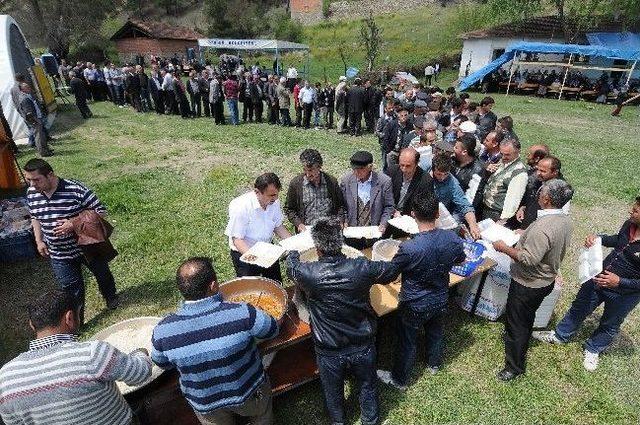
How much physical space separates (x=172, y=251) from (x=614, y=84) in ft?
84.8

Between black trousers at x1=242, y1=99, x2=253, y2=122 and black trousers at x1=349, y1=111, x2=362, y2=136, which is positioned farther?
black trousers at x1=242, y1=99, x2=253, y2=122

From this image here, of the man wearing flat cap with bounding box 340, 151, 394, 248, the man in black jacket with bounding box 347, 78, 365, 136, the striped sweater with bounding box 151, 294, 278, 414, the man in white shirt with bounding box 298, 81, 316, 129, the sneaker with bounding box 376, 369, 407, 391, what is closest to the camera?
the striped sweater with bounding box 151, 294, 278, 414

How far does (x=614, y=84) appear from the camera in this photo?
22062mm

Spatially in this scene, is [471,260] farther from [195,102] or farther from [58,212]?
[195,102]

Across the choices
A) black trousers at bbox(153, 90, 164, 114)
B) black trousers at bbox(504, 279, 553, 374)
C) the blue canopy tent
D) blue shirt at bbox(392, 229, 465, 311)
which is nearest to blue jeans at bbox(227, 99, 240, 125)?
→ black trousers at bbox(153, 90, 164, 114)

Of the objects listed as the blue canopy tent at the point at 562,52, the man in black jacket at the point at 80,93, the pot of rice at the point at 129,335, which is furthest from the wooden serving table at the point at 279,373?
the blue canopy tent at the point at 562,52

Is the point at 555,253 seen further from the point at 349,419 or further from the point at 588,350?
the point at 349,419

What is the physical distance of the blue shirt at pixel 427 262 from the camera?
3.32 meters

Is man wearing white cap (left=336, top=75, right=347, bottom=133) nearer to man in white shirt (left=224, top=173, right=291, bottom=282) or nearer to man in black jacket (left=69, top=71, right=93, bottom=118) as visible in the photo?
man in black jacket (left=69, top=71, right=93, bottom=118)

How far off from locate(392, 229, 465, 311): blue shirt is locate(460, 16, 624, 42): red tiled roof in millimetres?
29929

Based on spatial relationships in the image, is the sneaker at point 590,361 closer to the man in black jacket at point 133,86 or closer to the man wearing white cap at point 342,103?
the man wearing white cap at point 342,103

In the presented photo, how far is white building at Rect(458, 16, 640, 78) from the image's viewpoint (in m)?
26.6

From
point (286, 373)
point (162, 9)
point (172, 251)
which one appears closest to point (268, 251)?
point (286, 373)

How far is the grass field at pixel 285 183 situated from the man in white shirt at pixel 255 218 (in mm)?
1567
